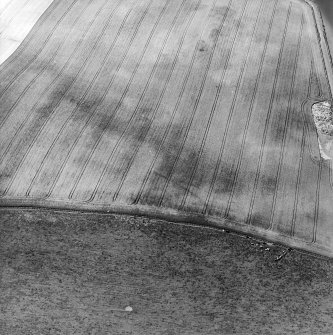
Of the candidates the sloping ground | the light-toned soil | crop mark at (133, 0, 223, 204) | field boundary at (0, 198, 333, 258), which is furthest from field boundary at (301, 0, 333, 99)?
the light-toned soil

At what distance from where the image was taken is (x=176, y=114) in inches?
607

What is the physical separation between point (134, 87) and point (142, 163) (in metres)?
3.67

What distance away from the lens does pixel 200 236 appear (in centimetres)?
1238

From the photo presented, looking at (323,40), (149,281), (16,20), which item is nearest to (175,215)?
(149,281)

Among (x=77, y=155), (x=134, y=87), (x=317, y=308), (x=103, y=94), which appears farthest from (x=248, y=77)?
(x=317, y=308)

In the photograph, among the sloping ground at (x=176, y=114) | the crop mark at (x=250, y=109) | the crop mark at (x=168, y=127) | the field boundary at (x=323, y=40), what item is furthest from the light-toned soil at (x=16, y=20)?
the field boundary at (x=323, y=40)

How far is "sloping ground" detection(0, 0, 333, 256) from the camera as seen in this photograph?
1314cm

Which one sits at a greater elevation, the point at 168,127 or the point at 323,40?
the point at 323,40

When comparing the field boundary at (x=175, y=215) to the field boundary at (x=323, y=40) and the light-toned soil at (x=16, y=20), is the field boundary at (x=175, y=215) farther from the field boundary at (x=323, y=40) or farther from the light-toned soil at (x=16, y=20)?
the light-toned soil at (x=16, y=20)

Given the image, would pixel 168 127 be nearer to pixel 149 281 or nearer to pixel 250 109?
pixel 250 109

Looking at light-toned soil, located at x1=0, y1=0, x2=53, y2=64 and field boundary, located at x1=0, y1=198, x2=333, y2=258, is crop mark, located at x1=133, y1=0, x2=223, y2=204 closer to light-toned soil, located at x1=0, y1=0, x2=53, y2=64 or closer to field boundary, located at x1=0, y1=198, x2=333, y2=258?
field boundary, located at x1=0, y1=198, x2=333, y2=258

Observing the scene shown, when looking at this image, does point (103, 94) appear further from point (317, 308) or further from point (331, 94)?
point (317, 308)

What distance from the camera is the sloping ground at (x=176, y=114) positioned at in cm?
1314

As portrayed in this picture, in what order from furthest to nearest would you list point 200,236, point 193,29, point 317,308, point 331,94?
point 193,29 → point 331,94 → point 200,236 → point 317,308
